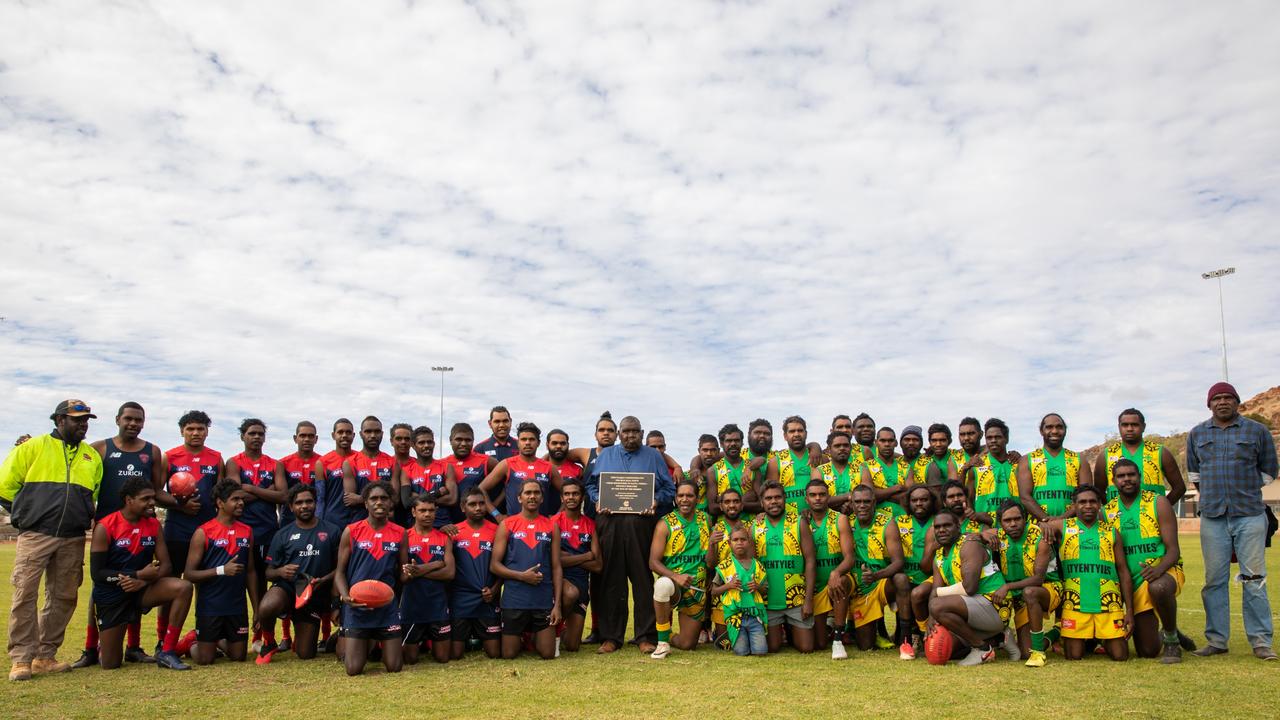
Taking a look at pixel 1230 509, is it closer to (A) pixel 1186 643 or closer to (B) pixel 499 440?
(A) pixel 1186 643

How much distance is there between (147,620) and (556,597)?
7.23 m

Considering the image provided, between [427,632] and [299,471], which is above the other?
[299,471]

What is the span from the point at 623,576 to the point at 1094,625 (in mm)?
4438

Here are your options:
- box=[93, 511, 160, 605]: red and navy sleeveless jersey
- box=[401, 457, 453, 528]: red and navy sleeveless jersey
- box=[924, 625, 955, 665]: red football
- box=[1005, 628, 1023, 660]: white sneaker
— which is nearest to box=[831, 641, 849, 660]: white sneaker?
box=[924, 625, 955, 665]: red football

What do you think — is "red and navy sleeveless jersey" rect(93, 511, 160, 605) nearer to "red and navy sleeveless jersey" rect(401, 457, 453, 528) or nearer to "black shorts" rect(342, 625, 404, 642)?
"black shorts" rect(342, 625, 404, 642)

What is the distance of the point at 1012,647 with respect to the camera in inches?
327

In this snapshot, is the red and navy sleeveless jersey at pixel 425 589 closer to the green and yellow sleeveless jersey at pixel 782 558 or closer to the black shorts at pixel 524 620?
the black shorts at pixel 524 620

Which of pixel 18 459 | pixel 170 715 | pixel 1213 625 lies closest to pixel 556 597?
pixel 170 715

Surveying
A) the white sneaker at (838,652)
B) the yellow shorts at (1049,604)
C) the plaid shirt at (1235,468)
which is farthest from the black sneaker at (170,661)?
the plaid shirt at (1235,468)

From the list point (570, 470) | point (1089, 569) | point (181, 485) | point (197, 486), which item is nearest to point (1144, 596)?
point (1089, 569)

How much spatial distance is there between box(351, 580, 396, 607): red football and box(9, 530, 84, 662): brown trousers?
8.53 ft

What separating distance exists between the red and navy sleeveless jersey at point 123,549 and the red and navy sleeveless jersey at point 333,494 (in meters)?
1.75

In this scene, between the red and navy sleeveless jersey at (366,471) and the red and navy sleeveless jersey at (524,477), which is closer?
the red and navy sleeveless jersey at (524,477)

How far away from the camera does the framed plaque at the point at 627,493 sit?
9484mm
